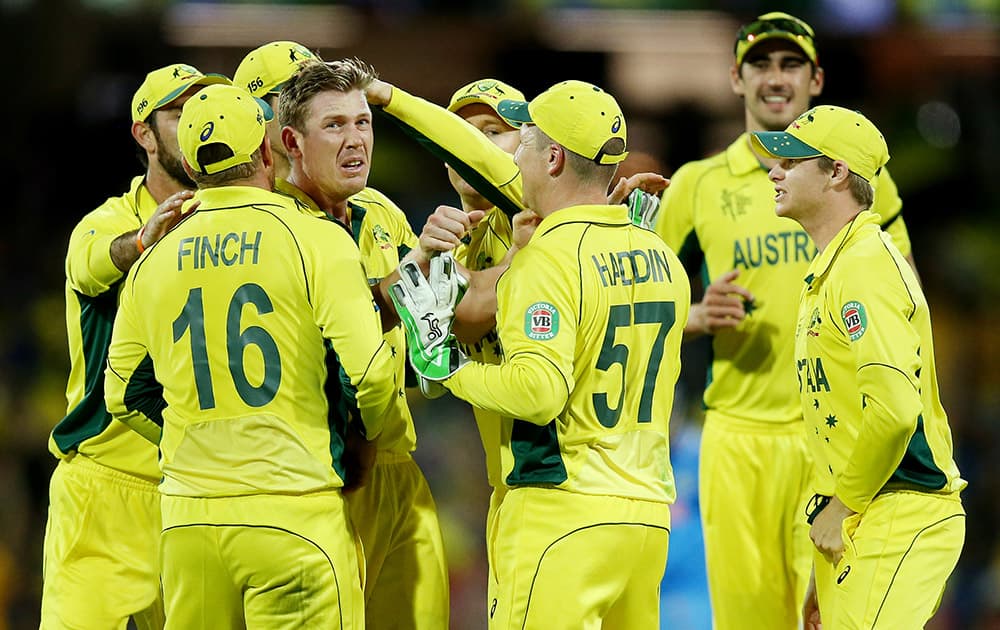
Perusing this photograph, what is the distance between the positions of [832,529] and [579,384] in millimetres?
1113

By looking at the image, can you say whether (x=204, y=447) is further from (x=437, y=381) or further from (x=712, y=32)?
(x=712, y=32)

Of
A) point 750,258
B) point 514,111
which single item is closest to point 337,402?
point 514,111

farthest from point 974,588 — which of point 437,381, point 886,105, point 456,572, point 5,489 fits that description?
point 437,381

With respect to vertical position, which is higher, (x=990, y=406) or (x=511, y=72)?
(x=511, y=72)

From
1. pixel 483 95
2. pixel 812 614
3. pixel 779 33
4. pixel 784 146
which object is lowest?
pixel 812 614

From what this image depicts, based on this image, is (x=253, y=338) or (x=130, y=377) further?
(x=130, y=377)

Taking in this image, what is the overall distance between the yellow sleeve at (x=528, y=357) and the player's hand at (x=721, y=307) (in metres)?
1.68

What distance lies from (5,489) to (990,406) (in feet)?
30.4

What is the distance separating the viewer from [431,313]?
193 inches

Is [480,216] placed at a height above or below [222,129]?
below

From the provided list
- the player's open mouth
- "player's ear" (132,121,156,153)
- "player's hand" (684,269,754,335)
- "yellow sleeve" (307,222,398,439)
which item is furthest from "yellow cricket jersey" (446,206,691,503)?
"player's ear" (132,121,156,153)

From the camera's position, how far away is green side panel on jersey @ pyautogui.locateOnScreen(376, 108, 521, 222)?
530 cm

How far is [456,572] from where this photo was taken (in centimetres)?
1247

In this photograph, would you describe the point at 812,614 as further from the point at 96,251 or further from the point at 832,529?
the point at 96,251
